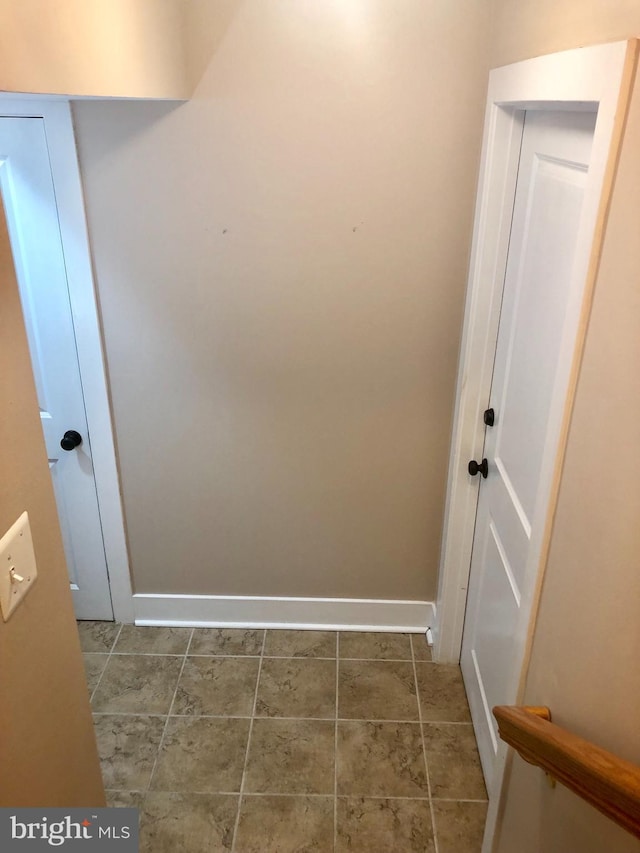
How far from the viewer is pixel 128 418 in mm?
2398

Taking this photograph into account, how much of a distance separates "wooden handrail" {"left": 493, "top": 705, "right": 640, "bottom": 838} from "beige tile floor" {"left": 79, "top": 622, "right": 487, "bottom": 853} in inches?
38.5

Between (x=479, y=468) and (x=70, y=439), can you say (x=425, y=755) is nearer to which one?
(x=479, y=468)

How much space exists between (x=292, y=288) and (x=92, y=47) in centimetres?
106

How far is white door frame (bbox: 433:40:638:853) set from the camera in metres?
1.08

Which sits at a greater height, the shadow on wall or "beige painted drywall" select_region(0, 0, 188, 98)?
the shadow on wall

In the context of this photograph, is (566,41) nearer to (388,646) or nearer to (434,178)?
(434,178)

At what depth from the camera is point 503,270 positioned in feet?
6.42

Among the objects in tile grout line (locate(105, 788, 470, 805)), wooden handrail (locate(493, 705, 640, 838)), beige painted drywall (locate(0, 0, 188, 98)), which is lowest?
tile grout line (locate(105, 788, 470, 805))

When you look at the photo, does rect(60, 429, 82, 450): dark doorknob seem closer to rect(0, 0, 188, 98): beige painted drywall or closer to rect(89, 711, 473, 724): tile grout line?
rect(89, 711, 473, 724): tile grout line

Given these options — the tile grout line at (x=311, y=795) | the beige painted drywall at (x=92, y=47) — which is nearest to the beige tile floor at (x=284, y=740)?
the tile grout line at (x=311, y=795)

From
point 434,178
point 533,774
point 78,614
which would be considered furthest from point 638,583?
point 78,614

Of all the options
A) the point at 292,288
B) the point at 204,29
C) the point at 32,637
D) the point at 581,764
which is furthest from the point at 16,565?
the point at 204,29

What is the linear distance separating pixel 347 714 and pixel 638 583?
1.61 meters

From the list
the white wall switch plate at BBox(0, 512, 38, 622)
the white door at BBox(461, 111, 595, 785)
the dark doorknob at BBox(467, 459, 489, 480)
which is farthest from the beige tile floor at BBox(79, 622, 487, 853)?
the white wall switch plate at BBox(0, 512, 38, 622)
